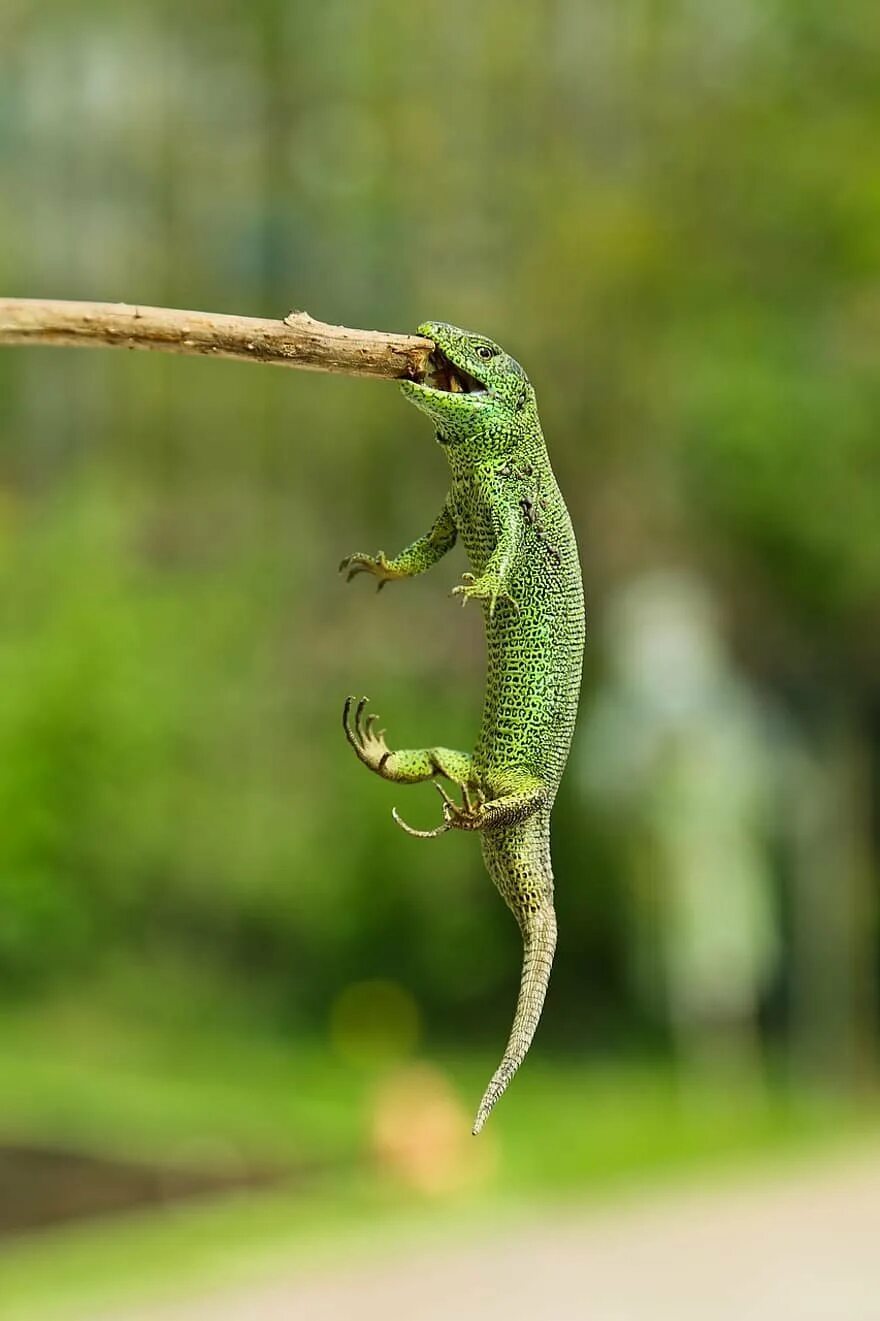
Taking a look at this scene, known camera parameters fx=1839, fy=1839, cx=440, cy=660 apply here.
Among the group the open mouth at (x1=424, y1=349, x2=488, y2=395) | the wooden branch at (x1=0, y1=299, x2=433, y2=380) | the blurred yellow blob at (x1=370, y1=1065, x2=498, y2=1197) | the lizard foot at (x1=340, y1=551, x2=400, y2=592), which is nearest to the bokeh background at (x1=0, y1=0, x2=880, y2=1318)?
the blurred yellow blob at (x1=370, y1=1065, x2=498, y2=1197)

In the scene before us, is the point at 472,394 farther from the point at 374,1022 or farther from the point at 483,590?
the point at 374,1022

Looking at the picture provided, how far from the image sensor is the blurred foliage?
402 inches

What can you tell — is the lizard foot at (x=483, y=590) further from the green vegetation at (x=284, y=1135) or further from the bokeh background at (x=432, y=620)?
the bokeh background at (x=432, y=620)

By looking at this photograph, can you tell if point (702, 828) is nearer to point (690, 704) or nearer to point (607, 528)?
point (690, 704)

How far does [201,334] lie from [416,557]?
0.36 m

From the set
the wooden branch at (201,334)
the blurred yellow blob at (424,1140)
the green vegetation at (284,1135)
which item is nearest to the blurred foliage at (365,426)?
the green vegetation at (284,1135)

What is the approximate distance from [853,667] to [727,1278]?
166 inches

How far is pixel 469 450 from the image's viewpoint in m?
1.59

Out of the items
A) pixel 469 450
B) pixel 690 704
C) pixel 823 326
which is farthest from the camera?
pixel 690 704

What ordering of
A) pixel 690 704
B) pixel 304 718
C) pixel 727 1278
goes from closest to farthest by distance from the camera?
pixel 727 1278, pixel 690 704, pixel 304 718

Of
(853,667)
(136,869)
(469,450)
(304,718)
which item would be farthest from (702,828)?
(469,450)

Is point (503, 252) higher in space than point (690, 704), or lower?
higher

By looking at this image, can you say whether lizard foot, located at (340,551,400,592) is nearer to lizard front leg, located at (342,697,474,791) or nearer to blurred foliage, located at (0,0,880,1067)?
lizard front leg, located at (342,697,474,791)

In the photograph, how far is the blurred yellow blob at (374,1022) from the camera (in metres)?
11.2
